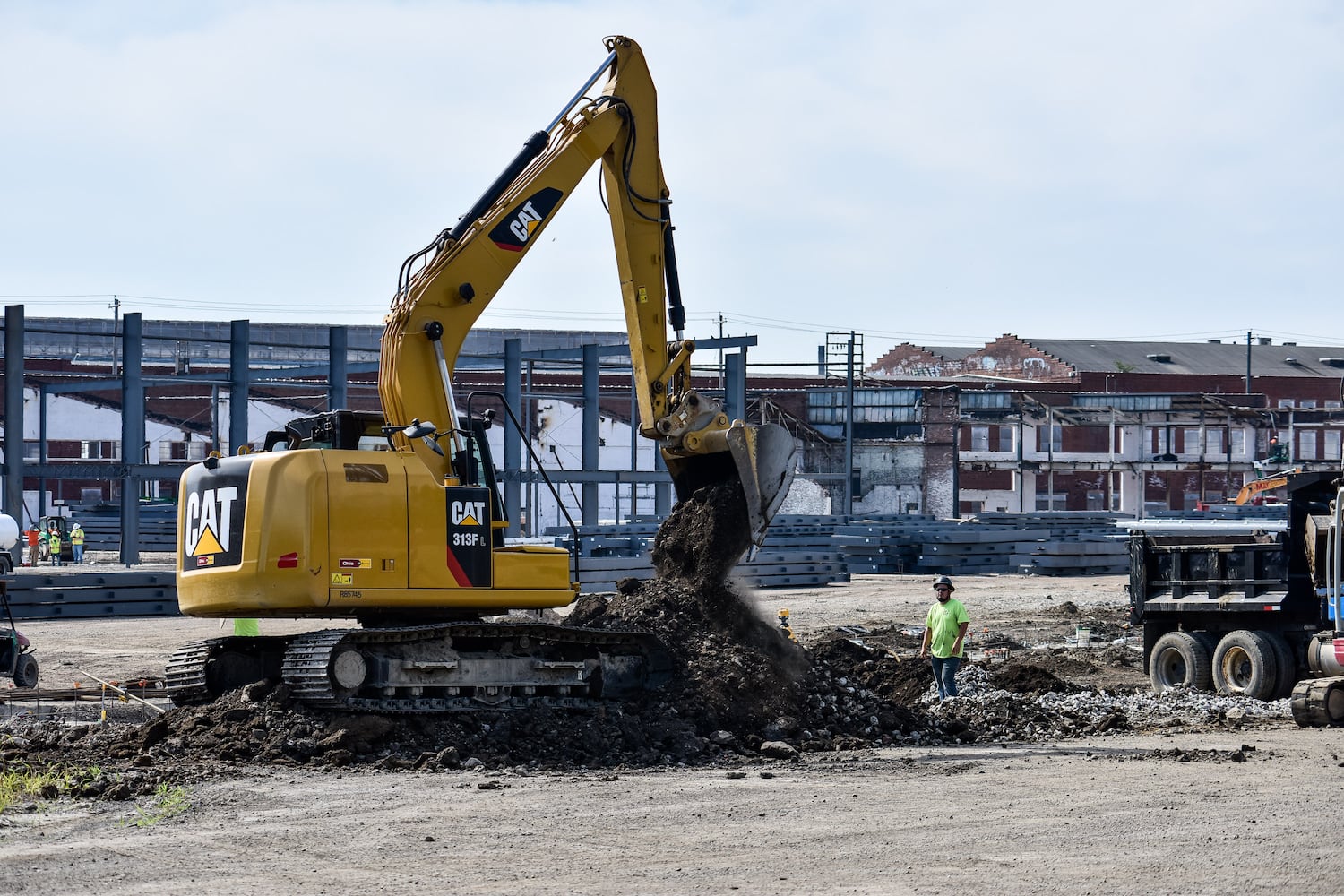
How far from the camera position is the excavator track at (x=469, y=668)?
12992 mm

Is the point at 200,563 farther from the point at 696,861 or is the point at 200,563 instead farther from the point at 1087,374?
the point at 1087,374

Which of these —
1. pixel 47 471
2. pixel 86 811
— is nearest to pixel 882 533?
pixel 47 471

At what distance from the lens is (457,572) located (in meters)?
13.4

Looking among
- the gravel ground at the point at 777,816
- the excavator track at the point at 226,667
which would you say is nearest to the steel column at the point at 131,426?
the gravel ground at the point at 777,816

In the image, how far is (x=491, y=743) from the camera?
519 inches

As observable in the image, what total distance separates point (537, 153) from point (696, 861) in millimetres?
8015

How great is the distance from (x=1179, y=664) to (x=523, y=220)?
9.17 meters

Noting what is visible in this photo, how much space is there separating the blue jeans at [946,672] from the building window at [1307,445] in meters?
59.7

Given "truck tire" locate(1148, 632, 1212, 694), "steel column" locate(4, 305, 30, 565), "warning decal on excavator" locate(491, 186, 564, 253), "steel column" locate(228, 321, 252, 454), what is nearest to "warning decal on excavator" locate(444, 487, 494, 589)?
"warning decal on excavator" locate(491, 186, 564, 253)

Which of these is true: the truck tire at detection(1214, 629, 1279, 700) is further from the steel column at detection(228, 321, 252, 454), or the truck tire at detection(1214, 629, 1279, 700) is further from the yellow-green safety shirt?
the steel column at detection(228, 321, 252, 454)

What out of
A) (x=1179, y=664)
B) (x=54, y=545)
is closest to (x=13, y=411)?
(x=54, y=545)

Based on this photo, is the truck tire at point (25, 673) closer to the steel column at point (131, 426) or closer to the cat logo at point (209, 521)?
the cat logo at point (209, 521)

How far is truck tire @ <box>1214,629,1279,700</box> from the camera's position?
17297 millimetres

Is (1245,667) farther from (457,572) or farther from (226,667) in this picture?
(226,667)
